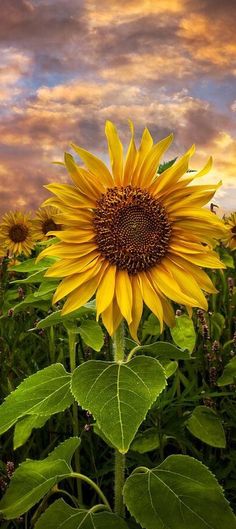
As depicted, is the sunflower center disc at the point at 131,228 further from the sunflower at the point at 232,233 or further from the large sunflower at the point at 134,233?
the sunflower at the point at 232,233

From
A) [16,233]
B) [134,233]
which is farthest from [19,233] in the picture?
[134,233]

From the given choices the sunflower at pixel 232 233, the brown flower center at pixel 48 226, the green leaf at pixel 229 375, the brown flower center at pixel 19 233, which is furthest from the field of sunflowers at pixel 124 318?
the brown flower center at pixel 19 233

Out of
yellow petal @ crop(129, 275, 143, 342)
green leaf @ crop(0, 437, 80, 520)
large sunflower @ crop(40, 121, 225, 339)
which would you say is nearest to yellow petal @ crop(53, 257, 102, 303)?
large sunflower @ crop(40, 121, 225, 339)

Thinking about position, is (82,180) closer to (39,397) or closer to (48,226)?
(39,397)

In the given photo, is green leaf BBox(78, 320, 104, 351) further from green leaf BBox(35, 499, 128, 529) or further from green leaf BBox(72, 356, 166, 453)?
green leaf BBox(35, 499, 128, 529)

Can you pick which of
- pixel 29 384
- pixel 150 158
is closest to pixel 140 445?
pixel 29 384

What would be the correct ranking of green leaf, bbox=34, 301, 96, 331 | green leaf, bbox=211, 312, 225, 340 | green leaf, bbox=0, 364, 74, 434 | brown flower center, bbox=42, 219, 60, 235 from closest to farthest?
1. green leaf, bbox=0, 364, 74, 434
2. green leaf, bbox=34, 301, 96, 331
3. green leaf, bbox=211, 312, 225, 340
4. brown flower center, bbox=42, 219, 60, 235

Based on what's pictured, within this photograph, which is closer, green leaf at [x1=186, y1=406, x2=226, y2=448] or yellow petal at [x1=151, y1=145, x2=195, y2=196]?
yellow petal at [x1=151, y1=145, x2=195, y2=196]

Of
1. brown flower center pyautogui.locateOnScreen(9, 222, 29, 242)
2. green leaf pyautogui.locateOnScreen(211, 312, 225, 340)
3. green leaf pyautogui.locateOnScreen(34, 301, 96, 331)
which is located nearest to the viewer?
green leaf pyautogui.locateOnScreen(34, 301, 96, 331)
